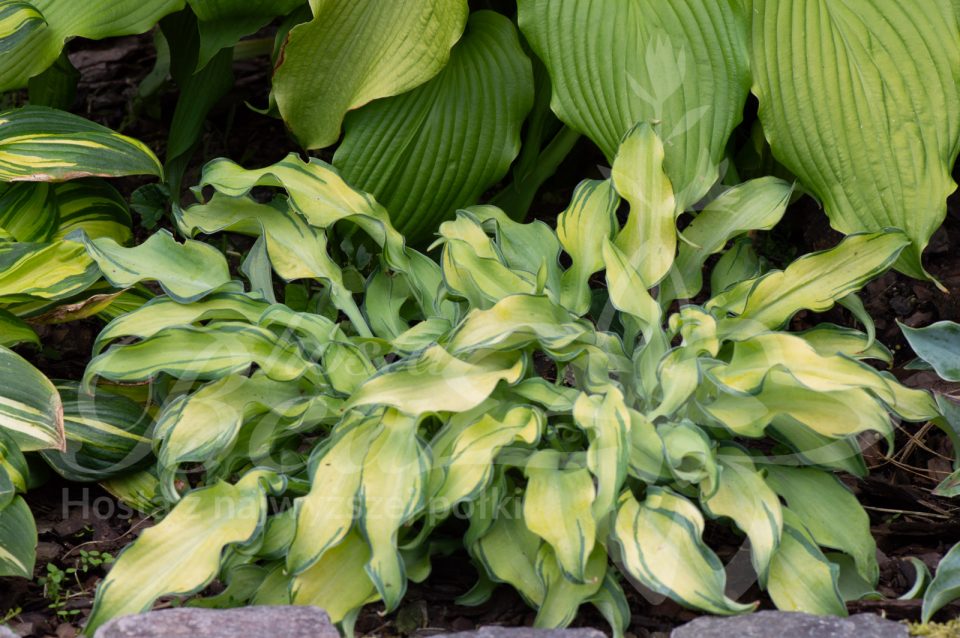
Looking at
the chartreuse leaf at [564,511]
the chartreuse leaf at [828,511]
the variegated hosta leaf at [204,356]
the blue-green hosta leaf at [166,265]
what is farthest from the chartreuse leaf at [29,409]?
the chartreuse leaf at [828,511]

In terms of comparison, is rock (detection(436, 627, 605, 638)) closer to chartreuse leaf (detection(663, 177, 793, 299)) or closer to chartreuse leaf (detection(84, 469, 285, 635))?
chartreuse leaf (detection(84, 469, 285, 635))

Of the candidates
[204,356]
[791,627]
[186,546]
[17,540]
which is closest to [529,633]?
[791,627]

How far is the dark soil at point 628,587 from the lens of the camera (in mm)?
1577

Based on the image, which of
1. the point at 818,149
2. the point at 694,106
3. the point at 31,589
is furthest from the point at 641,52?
the point at 31,589

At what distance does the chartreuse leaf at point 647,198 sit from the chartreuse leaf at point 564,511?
40 centimetres

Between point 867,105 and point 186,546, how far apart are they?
134 cm

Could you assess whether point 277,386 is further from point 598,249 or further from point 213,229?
point 598,249

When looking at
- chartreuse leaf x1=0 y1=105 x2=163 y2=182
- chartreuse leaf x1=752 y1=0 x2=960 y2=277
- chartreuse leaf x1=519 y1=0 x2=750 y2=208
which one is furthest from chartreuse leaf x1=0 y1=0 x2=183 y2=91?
chartreuse leaf x1=752 y1=0 x2=960 y2=277

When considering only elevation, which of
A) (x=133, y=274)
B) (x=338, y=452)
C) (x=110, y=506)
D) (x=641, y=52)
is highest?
(x=641, y=52)

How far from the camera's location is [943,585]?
4.71 feet

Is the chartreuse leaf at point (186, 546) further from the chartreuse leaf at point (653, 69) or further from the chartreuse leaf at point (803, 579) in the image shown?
the chartreuse leaf at point (653, 69)

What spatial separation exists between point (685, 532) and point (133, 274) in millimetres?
985

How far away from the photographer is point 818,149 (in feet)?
5.98

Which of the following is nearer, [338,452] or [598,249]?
[338,452]
